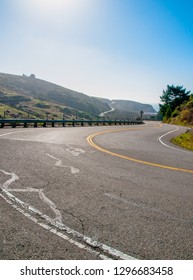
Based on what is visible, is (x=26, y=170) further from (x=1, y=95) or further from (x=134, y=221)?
(x=1, y=95)

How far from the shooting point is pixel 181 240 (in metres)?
3.61

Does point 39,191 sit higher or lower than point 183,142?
lower

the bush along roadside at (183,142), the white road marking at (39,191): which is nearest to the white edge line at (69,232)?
the white road marking at (39,191)

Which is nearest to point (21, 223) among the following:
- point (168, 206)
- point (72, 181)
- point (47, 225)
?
point (47, 225)

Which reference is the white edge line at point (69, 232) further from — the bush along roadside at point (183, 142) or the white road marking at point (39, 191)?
the bush along roadside at point (183, 142)

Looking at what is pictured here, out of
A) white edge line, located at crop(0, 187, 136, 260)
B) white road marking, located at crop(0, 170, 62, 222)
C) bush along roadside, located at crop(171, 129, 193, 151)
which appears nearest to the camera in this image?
white edge line, located at crop(0, 187, 136, 260)

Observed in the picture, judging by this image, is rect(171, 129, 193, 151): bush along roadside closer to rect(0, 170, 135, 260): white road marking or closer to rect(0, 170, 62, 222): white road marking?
rect(0, 170, 62, 222): white road marking

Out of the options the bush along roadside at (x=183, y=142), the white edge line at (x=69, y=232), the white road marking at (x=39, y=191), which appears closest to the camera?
the white edge line at (x=69, y=232)

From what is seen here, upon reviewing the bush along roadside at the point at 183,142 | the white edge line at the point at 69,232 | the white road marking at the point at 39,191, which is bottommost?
the white edge line at the point at 69,232

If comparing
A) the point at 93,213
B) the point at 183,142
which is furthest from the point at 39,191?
the point at 183,142

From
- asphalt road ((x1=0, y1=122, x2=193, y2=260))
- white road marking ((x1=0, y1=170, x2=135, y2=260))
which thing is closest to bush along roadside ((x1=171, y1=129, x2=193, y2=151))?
asphalt road ((x1=0, y1=122, x2=193, y2=260))

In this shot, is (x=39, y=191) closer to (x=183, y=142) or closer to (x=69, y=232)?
(x=69, y=232)
